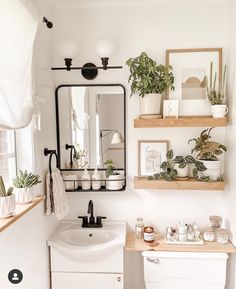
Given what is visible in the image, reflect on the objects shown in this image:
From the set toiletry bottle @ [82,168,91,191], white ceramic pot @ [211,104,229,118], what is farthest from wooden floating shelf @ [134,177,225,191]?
white ceramic pot @ [211,104,229,118]

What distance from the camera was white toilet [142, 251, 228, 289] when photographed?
1.81 metres

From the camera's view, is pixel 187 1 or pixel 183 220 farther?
pixel 183 220

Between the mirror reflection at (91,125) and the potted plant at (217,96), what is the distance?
2.14 feet

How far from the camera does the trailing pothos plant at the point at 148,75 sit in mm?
1866

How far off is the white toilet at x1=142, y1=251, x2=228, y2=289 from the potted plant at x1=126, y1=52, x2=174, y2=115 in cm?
102

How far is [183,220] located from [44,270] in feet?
3.61

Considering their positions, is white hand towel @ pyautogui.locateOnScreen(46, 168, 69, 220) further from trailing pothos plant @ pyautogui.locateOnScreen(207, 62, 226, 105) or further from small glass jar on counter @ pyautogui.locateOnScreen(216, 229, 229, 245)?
trailing pothos plant @ pyautogui.locateOnScreen(207, 62, 226, 105)

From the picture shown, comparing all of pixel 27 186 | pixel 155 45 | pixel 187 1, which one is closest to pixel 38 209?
pixel 27 186

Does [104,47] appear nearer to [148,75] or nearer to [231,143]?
[148,75]

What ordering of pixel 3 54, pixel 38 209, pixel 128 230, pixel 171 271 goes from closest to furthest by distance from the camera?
pixel 3 54
pixel 38 209
pixel 171 271
pixel 128 230

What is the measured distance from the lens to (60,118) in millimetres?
2102

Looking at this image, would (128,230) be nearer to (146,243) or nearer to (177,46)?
(146,243)

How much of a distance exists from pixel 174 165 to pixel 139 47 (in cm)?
94

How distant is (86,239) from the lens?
2035 millimetres
